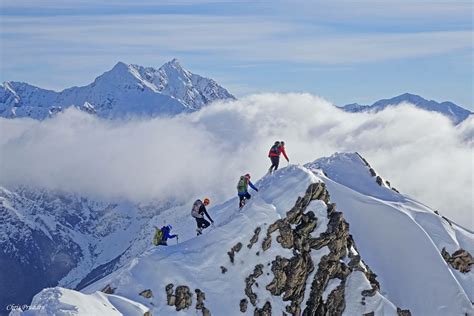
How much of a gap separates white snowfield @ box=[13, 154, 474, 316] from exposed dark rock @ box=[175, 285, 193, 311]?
18.0 inches

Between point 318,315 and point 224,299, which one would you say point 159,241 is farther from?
point 318,315

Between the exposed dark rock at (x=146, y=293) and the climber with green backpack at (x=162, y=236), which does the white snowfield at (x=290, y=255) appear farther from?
the climber with green backpack at (x=162, y=236)

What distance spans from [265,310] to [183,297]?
706 cm

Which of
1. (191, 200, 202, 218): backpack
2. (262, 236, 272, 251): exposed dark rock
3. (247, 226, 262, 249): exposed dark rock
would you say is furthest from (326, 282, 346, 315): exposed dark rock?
(191, 200, 202, 218): backpack

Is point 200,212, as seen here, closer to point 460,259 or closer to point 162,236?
point 162,236

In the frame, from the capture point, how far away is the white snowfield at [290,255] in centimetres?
4809

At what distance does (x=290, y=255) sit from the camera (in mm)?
53531

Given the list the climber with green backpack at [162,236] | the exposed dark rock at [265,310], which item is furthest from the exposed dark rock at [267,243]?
the climber with green backpack at [162,236]

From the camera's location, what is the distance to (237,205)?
63062mm

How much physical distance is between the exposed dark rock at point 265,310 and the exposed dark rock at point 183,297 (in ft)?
18.2

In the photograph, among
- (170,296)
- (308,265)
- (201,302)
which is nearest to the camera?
(170,296)

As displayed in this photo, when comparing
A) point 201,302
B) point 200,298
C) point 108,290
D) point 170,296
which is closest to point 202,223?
point 200,298

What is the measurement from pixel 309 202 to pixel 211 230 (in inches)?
356

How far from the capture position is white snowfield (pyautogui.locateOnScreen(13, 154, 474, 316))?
48094mm
